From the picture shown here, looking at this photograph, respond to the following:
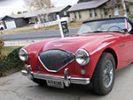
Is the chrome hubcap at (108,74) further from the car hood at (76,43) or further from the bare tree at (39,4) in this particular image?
the bare tree at (39,4)

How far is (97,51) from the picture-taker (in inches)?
191

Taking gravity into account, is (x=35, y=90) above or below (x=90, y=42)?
below

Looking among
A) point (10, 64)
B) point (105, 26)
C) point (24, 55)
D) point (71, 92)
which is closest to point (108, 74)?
point (71, 92)

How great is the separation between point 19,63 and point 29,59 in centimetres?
262

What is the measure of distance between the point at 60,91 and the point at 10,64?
2.73m

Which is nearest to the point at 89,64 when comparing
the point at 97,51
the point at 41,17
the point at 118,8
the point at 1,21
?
the point at 97,51

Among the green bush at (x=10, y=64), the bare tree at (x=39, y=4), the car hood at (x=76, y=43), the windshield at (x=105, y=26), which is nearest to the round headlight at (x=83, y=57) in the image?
the car hood at (x=76, y=43)

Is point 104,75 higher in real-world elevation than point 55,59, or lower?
lower

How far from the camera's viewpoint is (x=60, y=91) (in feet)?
18.1

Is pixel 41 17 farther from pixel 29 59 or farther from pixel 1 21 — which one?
pixel 29 59

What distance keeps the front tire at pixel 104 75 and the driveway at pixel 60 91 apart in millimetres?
137

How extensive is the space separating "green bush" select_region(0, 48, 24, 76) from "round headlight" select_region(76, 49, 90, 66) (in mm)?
3452

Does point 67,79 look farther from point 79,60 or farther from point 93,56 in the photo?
point 93,56

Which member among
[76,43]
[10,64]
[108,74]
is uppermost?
[76,43]
